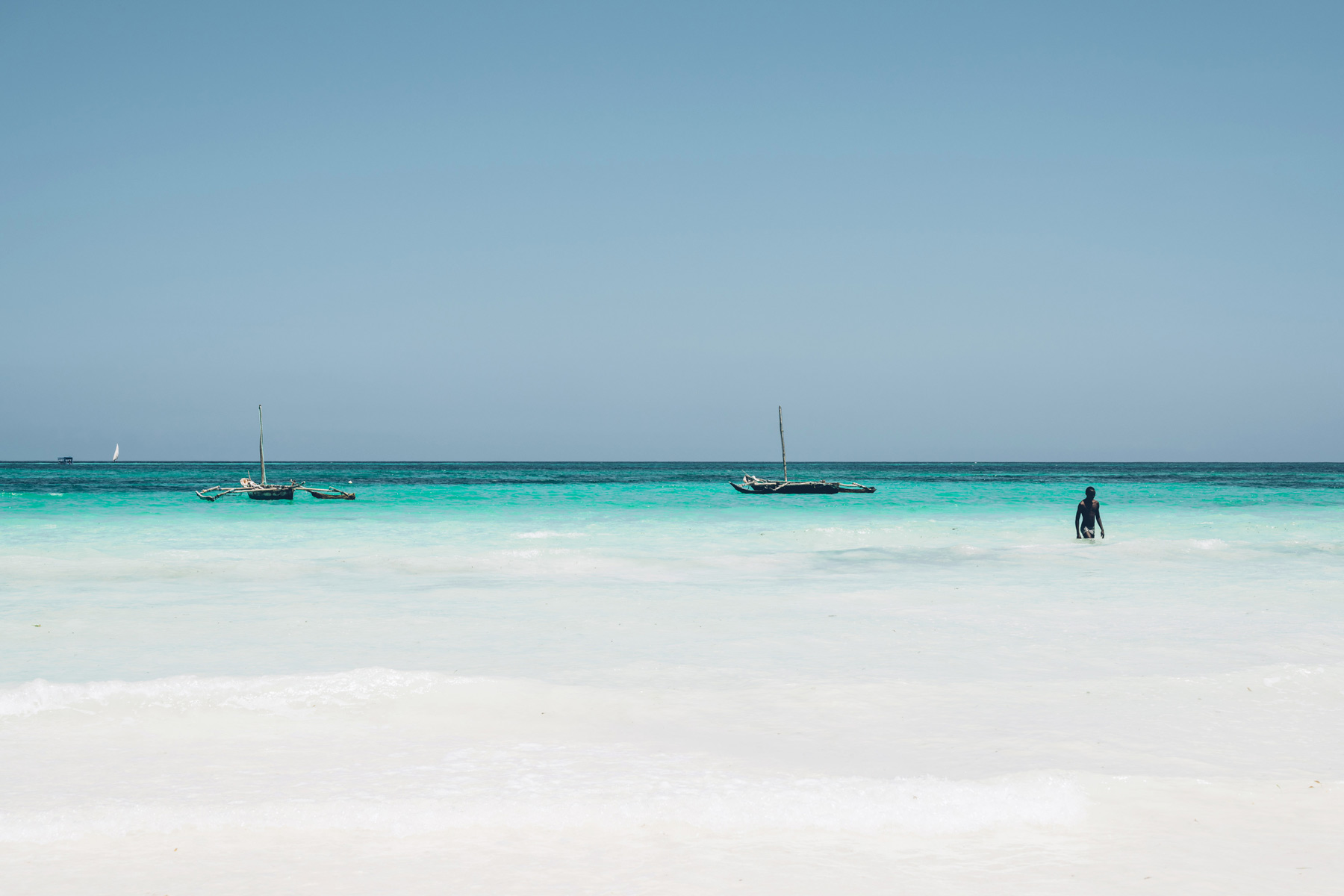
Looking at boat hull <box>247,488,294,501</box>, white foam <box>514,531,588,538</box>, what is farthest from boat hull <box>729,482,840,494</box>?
white foam <box>514,531,588,538</box>

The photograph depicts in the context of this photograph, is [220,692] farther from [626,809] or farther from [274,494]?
[274,494]

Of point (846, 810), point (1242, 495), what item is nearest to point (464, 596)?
point (846, 810)

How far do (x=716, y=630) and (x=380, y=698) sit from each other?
4.24m

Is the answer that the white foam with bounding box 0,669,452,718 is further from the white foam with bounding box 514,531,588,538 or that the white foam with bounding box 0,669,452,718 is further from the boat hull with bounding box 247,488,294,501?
the boat hull with bounding box 247,488,294,501

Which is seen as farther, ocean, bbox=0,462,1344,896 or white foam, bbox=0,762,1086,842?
white foam, bbox=0,762,1086,842

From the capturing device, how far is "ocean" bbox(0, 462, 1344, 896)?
4.37m

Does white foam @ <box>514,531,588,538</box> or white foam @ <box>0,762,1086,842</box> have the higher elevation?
white foam @ <box>0,762,1086,842</box>

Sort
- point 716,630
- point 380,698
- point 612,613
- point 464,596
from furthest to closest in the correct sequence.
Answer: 1. point 464,596
2. point 612,613
3. point 716,630
4. point 380,698

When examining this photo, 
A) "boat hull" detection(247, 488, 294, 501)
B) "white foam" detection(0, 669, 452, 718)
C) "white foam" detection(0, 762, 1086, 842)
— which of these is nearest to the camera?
"white foam" detection(0, 762, 1086, 842)

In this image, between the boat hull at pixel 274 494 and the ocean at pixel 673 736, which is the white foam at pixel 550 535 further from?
the boat hull at pixel 274 494

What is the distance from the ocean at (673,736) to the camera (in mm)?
4371

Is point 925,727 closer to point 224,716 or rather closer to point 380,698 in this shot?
point 380,698

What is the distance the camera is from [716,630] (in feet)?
33.8

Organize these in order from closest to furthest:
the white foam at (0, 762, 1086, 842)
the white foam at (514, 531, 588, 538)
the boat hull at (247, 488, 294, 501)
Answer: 1. the white foam at (0, 762, 1086, 842)
2. the white foam at (514, 531, 588, 538)
3. the boat hull at (247, 488, 294, 501)
